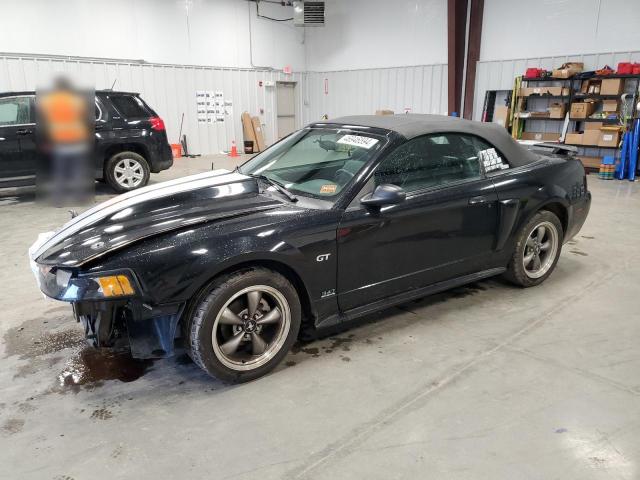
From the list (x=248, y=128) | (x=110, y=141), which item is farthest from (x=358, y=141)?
(x=248, y=128)

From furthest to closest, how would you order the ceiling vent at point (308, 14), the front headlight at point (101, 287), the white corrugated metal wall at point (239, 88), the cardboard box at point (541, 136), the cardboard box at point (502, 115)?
1. the ceiling vent at point (308, 14)
2. the white corrugated metal wall at point (239, 88)
3. the cardboard box at point (502, 115)
4. the cardboard box at point (541, 136)
5. the front headlight at point (101, 287)

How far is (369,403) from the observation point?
237 cm

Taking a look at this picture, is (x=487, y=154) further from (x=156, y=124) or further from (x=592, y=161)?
(x=592, y=161)

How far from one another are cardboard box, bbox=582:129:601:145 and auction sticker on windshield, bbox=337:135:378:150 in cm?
837

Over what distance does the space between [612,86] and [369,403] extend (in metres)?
9.44

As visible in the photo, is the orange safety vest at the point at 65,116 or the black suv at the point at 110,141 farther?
the black suv at the point at 110,141

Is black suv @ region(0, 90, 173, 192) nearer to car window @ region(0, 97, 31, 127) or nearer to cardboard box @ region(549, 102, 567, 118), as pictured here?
car window @ region(0, 97, 31, 127)

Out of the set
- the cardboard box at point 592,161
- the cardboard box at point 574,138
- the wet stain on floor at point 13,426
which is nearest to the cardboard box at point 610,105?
the cardboard box at point 574,138

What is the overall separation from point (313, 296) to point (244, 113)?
1216cm

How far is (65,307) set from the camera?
351 centimetres

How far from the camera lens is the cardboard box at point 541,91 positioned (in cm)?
980

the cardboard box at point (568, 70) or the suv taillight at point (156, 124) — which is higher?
the cardboard box at point (568, 70)

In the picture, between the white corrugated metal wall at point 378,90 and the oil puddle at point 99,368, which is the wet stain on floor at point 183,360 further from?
the white corrugated metal wall at point 378,90

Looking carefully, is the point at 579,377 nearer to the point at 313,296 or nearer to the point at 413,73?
the point at 313,296
